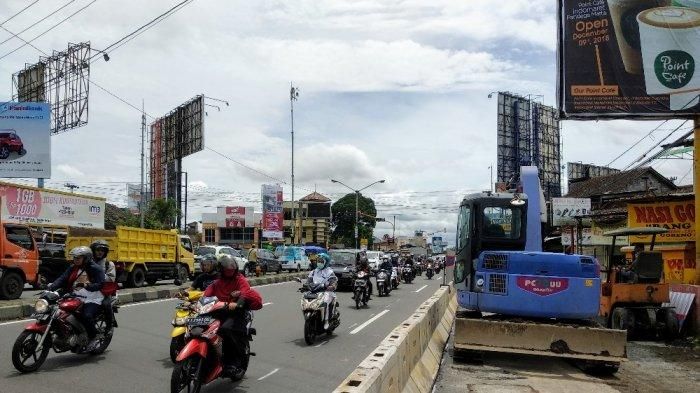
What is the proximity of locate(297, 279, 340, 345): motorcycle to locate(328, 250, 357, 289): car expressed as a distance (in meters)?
11.4

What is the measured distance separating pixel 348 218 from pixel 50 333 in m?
92.1

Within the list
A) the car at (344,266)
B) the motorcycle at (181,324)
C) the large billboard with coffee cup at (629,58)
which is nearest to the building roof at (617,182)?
the car at (344,266)

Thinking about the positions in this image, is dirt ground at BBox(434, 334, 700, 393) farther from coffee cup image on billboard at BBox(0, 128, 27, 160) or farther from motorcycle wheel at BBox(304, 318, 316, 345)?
coffee cup image on billboard at BBox(0, 128, 27, 160)

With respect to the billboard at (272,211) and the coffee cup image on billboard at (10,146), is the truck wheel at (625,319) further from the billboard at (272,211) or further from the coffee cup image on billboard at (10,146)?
the billboard at (272,211)

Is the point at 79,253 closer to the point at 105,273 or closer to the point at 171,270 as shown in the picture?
the point at 105,273

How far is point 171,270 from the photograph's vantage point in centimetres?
2542

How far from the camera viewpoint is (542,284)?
9.27 metres

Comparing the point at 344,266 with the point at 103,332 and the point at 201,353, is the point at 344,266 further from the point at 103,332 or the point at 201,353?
the point at 201,353

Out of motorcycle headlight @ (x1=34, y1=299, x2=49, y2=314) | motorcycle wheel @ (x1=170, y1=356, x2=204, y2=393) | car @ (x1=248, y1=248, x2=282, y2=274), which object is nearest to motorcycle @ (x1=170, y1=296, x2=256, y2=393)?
motorcycle wheel @ (x1=170, y1=356, x2=204, y2=393)

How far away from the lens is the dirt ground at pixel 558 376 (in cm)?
800

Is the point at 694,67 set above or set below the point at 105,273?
above

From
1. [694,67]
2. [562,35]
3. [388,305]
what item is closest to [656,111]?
[694,67]

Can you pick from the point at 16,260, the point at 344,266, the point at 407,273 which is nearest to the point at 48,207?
the point at 16,260

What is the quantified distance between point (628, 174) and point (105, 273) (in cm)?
4428
